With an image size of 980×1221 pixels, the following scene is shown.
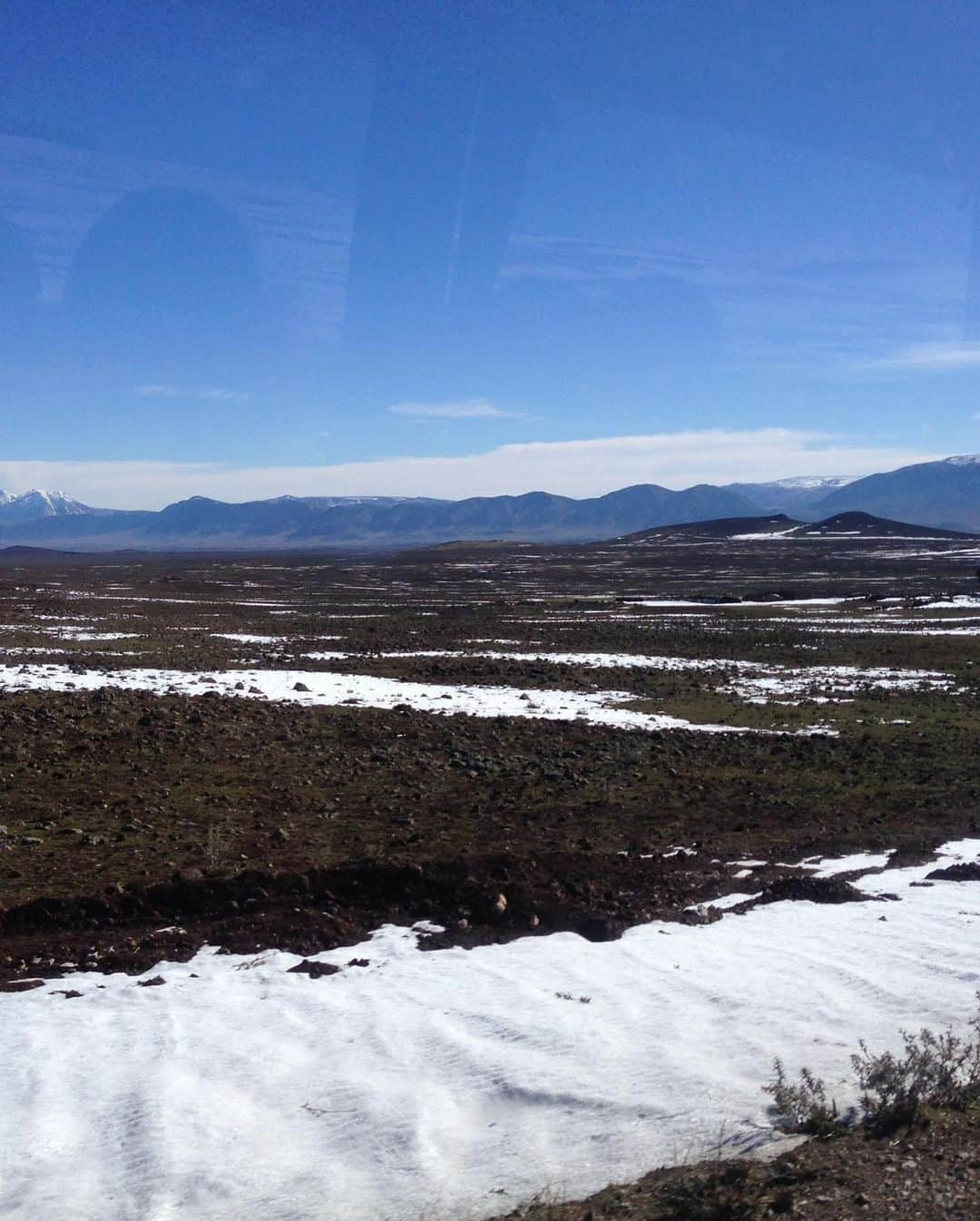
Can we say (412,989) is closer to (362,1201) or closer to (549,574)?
(362,1201)

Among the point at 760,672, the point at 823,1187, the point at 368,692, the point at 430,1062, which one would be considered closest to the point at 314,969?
the point at 430,1062

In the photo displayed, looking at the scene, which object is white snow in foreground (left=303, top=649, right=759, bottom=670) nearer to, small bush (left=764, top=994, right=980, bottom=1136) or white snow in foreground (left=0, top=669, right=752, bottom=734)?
white snow in foreground (left=0, top=669, right=752, bottom=734)

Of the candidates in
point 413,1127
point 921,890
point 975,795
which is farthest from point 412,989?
point 975,795

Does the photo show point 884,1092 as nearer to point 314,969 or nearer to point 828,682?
point 314,969

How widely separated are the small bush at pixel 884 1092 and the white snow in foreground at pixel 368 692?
1379 centimetres

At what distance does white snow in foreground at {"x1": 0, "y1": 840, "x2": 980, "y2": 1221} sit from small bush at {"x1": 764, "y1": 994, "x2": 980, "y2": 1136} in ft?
0.58

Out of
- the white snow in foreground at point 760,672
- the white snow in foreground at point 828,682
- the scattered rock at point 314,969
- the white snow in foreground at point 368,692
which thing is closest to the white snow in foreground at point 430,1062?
the scattered rock at point 314,969

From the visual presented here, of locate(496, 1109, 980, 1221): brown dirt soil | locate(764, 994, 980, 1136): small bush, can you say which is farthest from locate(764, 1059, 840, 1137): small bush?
locate(496, 1109, 980, 1221): brown dirt soil

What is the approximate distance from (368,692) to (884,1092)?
18.3 metres

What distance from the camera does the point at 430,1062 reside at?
20.2 ft

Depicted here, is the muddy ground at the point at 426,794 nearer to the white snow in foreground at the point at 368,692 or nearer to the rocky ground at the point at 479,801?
the rocky ground at the point at 479,801

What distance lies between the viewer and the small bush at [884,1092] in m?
5.23

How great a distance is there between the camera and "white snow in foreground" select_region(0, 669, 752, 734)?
20.7 meters

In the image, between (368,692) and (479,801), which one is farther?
(368,692)
